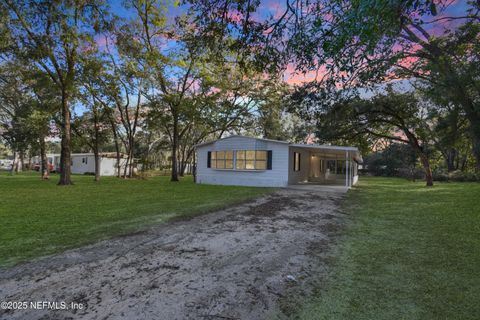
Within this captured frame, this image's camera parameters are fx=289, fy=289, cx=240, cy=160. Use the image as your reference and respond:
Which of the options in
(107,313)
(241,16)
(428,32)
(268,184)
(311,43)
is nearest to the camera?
(107,313)

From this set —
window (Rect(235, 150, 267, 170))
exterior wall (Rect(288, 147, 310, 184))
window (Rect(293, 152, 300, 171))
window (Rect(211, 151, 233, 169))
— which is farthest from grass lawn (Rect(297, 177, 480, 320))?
window (Rect(211, 151, 233, 169))

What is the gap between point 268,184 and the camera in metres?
15.9

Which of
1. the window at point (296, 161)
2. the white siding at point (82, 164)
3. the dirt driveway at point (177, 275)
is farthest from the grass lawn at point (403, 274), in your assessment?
the white siding at point (82, 164)

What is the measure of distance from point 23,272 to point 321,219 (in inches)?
224

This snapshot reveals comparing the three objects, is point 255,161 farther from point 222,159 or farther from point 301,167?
point 301,167

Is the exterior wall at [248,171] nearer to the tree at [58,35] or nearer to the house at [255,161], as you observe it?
the house at [255,161]

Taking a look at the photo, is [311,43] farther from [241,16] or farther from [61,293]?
[61,293]

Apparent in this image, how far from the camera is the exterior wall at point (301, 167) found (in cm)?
1611

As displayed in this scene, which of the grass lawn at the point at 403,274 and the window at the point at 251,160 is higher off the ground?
the window at the point at 251,160

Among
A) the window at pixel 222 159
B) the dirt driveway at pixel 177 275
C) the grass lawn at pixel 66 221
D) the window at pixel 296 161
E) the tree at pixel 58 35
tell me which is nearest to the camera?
the dirt driveway at pixel 177 275

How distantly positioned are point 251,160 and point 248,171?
65 centimetres

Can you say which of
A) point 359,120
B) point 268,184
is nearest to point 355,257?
point 268,184

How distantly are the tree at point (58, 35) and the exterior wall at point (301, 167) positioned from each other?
10976 mm

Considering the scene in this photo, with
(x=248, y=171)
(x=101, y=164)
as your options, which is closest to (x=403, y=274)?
(x=248, y=171)
